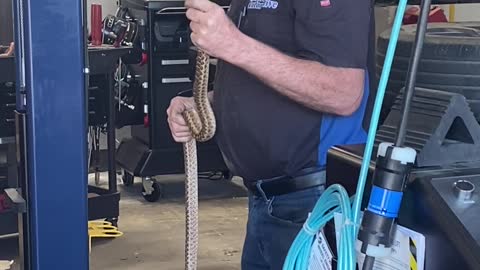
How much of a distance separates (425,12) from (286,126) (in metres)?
0.92

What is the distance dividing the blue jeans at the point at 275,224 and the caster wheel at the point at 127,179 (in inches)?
142

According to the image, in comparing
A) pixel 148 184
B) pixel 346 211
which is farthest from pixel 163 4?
pixel 346 211

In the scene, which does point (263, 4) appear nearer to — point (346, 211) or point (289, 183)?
point (289, 183)

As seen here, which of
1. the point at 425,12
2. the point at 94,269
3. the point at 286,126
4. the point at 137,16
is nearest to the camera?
the point at 425,12

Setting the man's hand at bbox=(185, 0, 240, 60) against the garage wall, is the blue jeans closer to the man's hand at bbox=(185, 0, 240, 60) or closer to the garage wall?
the man's hand at bbox=(185, 0, 240, 60)

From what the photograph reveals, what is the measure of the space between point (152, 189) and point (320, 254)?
415cm

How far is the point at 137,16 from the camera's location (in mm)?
4984

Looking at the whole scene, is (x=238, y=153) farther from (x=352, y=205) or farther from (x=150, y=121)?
(x=150, y=121)

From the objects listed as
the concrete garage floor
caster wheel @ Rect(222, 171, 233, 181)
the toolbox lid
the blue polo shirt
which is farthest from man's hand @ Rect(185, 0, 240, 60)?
caster wheel @ Rect(222, 171, 233, 181)

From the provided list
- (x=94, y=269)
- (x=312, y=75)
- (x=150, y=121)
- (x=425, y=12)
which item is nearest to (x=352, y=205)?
(x=425, y=12)

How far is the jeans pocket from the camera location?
177 cm

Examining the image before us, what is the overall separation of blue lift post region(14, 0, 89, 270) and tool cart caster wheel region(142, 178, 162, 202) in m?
3.40

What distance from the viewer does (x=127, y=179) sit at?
5504 mm

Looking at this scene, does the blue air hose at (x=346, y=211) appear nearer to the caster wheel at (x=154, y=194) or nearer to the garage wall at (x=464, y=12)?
the caster wheel at (x=154, y=194)
